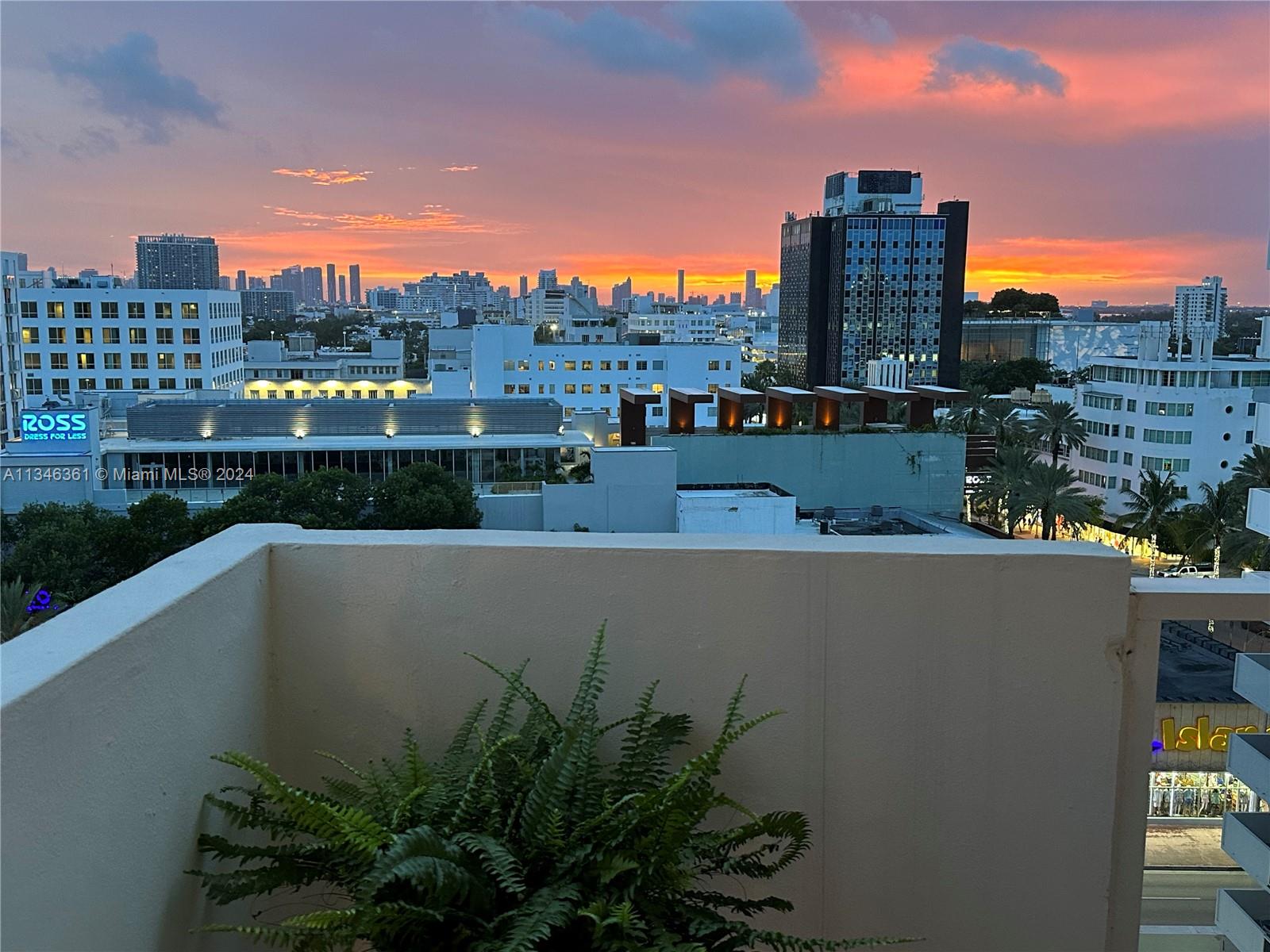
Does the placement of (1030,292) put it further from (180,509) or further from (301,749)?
(301,749)

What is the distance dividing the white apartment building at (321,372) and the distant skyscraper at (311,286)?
120m

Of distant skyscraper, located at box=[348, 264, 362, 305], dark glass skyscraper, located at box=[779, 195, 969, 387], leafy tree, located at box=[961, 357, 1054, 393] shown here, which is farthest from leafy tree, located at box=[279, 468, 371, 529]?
distant skyscraper, located at box=[348, 264, 362, 305]

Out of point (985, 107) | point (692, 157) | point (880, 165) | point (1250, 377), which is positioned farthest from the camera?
point (880, 165)

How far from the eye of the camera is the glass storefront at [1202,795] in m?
3.35

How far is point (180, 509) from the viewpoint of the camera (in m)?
17.4

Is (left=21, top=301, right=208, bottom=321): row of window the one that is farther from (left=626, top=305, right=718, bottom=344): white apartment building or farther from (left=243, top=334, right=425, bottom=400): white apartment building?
(left=626, top=305, right=718, bottom=344): white apartment building

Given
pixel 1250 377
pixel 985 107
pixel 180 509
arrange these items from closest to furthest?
pixel 180 509 < pixel 1250 377 < pixel 985 107

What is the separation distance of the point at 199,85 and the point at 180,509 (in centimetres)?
3538

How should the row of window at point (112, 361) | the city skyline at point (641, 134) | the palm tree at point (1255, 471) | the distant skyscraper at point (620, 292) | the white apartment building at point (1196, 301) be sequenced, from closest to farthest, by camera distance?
the city skyline at point (641, 134) < the palm tree at point (1255, 471) < the row of window at point (112, 361) < the white apartment building at point (1196, 301) < the distant skyscraper at point (620, 292)

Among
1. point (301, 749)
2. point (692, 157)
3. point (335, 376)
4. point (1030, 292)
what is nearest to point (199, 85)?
point (335, 376)

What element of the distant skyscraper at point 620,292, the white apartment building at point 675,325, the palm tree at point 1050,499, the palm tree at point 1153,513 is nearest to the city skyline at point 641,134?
the white apartment building at point 675,325

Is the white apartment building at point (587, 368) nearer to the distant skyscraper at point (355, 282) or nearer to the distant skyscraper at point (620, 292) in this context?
the distant skyscraper at point (620, 292)

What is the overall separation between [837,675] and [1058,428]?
2973cm

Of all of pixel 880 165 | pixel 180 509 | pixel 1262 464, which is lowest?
pixel 180 509
